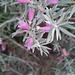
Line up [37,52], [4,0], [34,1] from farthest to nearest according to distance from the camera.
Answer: [37,52] < [4,0] < [34,1]

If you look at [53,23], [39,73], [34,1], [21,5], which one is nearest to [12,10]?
[21,5]

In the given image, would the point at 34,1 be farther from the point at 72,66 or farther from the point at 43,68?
the point at 43,68

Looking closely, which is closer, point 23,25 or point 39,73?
point 23,25

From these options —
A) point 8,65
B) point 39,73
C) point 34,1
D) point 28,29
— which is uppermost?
point 34,1

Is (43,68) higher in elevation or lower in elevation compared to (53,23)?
lower

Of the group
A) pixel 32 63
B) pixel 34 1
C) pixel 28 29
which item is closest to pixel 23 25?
pixel 28 29

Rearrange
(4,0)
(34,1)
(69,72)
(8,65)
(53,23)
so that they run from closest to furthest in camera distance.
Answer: (53,23) < (34,1) < (4,0) < (69,72) < (8,65)

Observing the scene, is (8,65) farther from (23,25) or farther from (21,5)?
(23,25)

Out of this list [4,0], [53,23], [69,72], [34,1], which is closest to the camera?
[53,23]

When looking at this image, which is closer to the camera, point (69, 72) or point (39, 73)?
point (69, 72)
